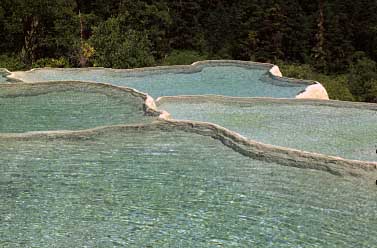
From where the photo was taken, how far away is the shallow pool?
10.4 metres

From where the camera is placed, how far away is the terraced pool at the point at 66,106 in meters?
8.10

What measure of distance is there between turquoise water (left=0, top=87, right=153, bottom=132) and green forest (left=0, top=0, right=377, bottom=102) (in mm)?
5105

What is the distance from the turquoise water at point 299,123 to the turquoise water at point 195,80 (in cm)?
121

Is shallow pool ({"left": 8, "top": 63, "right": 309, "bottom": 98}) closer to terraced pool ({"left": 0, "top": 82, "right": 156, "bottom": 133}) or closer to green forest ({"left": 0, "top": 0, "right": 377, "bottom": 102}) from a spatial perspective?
terraced pool ({"left": 0, "top": 82, "right": 156, "bottom": 133})

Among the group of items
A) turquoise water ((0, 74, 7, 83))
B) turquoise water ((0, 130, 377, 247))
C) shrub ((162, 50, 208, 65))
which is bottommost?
turquoise water ((0, 130, 377, 247))

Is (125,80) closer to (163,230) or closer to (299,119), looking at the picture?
(299,119)

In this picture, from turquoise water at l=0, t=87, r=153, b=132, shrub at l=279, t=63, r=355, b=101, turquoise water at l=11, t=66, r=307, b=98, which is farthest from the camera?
shrub at l=279, t=63, r=355, b=101

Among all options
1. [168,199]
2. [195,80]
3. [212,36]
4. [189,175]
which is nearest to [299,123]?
→ [189,175]

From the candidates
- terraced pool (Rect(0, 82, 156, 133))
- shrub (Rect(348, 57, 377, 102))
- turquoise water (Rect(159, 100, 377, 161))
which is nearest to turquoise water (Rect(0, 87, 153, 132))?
terraced pool (Rect(0, 82, 156, 133))

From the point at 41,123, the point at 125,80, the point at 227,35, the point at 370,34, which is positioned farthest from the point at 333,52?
the point at 41,123

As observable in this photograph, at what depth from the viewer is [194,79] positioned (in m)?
11.7

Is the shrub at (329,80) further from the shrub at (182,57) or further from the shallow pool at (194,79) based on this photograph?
the shrub at (182,57)

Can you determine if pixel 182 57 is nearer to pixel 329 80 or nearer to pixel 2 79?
pixel 329 80

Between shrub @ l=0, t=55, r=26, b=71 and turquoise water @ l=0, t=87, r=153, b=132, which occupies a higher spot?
shrub @ l=0, t=55, r=26, b=71
